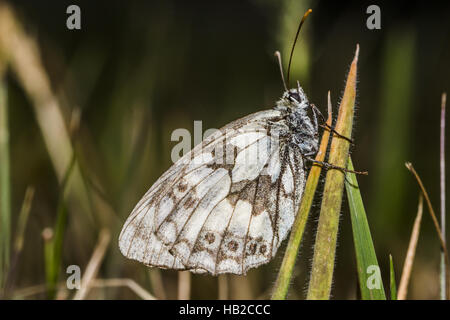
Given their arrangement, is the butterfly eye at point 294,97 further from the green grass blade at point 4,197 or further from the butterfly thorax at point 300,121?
the green grass blade at point 4,197

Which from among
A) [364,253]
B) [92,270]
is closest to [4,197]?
[92,270]

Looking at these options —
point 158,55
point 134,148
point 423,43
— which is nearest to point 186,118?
point 158,55

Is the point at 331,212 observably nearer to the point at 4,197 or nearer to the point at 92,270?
the point at 92,270

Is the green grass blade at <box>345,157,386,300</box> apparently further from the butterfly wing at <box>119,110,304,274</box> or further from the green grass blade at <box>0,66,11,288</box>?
the green grass blade at <box>0,66,11,288</box>

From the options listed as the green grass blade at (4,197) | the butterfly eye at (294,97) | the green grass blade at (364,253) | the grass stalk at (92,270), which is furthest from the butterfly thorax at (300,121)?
the green grass blade at (4,197)

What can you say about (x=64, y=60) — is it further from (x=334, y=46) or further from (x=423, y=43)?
(x=423, y=43)

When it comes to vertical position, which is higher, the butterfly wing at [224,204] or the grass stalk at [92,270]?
the butterfly wing at [224,204]
